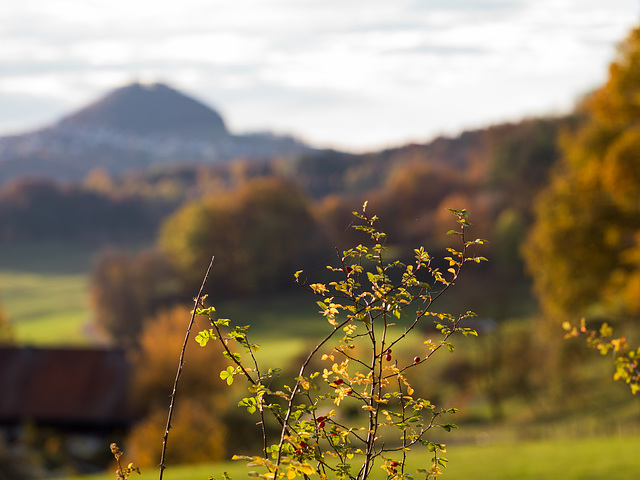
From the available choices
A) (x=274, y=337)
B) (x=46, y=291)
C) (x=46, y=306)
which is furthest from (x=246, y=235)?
(x=46, y=291)

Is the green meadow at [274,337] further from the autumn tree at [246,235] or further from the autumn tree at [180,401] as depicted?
the autumn tree at [246,235]

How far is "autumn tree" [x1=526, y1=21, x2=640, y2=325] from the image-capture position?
16.2 m

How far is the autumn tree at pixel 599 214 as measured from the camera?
16203 mm

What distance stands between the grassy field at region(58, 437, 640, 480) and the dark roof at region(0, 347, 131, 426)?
46.5 feet

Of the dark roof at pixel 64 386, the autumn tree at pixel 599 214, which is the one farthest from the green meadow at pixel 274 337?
the dark roof at pixel 64 386

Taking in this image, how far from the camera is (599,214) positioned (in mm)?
19094

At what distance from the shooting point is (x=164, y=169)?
12825 centimetres

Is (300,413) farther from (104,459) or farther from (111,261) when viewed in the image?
(111,261)

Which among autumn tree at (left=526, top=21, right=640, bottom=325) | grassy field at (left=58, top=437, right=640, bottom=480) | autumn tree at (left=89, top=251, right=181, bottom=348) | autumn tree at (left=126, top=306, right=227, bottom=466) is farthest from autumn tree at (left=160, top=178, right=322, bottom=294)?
grassy field at (left=58, top=437, right=640, bottom=480)

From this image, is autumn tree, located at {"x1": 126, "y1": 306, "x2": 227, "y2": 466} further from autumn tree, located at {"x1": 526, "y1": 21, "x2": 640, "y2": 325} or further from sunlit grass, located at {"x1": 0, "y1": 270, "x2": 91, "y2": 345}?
sunlit grass, located at {"x1": 0, "y1": 270, "x2": 91, "y2": 345}

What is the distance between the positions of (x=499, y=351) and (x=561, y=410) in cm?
509

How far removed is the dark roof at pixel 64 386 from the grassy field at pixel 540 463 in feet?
46.5

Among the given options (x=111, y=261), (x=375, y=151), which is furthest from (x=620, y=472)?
(x=375, y=151)

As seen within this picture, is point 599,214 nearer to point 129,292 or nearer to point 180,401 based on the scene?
point 180,401
